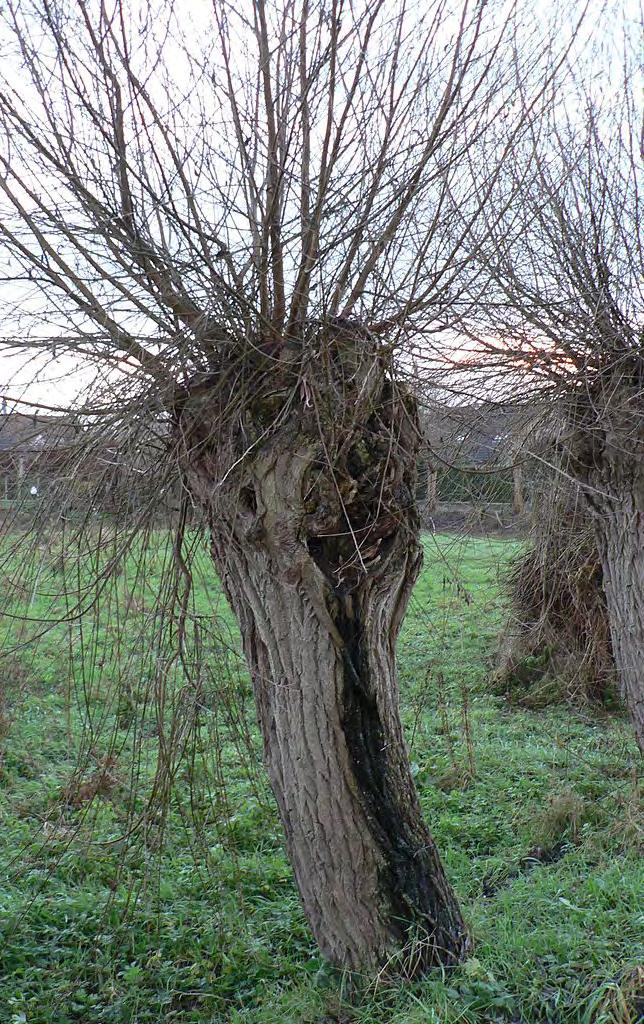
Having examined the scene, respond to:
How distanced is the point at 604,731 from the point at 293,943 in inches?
220

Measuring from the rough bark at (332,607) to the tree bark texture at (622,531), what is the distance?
2.97 m

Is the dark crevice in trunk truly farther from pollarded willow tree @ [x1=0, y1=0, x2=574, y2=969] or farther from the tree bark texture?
the tree bark texture

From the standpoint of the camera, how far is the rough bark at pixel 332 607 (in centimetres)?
343

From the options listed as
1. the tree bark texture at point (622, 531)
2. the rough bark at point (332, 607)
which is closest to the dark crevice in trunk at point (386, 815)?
the rough bark at point (332, 607)

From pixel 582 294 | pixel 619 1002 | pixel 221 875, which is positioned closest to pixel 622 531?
pixel 582 294

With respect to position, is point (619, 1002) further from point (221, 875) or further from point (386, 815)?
point (221, 875)

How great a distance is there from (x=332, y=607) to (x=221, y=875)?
6.81ft

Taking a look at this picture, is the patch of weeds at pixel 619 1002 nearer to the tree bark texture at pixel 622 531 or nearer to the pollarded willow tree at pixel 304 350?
the pollarded willow tree at pixel 304 350

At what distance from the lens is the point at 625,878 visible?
4.48m

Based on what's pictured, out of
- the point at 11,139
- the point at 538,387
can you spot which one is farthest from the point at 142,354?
the point at 538,387

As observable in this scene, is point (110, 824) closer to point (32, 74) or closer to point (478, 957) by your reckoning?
point (478, 957)

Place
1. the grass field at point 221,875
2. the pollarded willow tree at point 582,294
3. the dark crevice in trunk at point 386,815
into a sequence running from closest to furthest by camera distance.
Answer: the grass field at point 221,875
the dark crevice in trunk at point 386,815
the pollarded willow tree at point 582,294

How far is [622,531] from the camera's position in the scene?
20.8 ft

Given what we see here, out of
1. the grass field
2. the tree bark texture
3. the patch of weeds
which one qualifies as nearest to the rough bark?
the grass field
